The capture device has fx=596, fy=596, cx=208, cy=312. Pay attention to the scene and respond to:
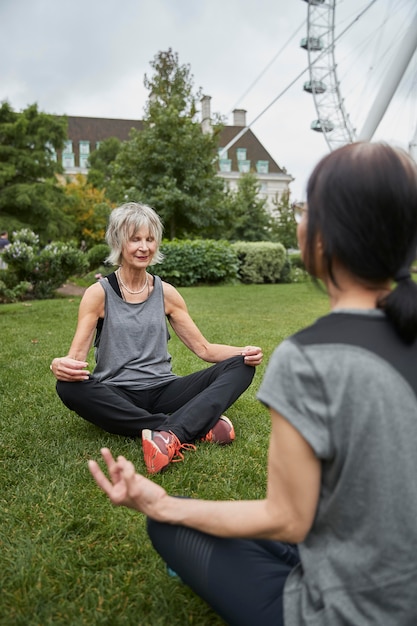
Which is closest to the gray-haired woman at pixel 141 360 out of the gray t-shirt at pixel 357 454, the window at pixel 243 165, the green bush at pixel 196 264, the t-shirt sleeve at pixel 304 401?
the gray t-shirt at pixel 357 454

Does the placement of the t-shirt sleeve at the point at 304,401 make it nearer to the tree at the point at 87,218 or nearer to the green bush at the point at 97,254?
the green bush at the point at 97,254

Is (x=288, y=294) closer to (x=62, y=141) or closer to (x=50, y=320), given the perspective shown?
(x=50, y=320)

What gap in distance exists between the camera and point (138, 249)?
320 centimetres

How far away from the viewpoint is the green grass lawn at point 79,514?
1.77 m

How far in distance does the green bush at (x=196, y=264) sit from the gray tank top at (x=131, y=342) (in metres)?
11.6

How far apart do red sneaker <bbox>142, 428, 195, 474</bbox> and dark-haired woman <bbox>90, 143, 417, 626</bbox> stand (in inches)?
60.6

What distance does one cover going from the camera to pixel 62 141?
24.2 meters

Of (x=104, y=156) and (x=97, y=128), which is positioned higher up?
(x=97, y=128)

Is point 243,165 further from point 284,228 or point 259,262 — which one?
point 259,262

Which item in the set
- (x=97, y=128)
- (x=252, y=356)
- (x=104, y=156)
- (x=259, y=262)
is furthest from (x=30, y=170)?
(x=97, y=128)

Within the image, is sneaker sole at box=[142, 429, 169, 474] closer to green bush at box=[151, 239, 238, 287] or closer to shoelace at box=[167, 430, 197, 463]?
shoelace at box=[167, 430, 197, 463]

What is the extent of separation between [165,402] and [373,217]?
93.9 inches

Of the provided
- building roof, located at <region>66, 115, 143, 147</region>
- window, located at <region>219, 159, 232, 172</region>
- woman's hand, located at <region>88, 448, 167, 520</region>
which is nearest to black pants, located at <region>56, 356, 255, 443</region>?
woman's hand, located at <region>88, 448, 167, 520</region>

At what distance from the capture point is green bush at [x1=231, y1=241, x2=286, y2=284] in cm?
1709
